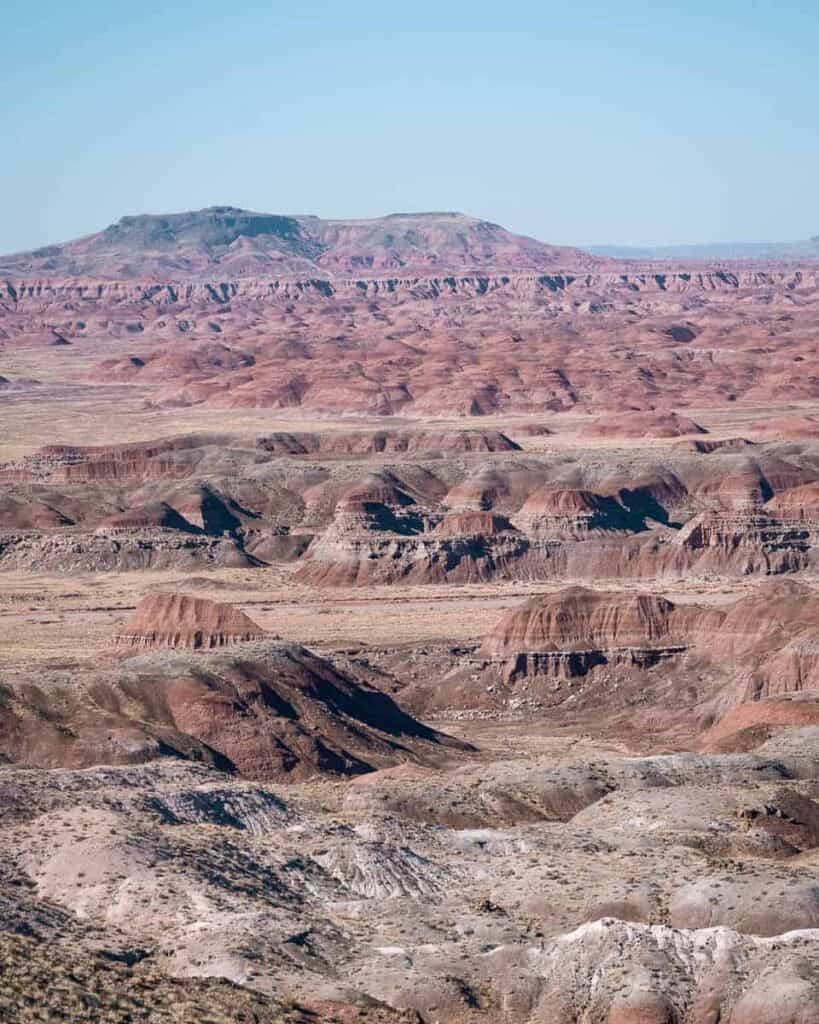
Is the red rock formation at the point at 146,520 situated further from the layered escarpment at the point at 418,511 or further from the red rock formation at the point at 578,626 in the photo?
the red rock formation at the point at 578,626

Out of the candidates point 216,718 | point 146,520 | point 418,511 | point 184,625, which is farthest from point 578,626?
point 146,520

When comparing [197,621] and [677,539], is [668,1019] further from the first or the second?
[677,539]

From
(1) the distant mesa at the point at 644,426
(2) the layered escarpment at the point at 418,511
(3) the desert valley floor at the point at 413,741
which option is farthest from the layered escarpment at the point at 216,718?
(1) the distant mesa at the point at 644,426

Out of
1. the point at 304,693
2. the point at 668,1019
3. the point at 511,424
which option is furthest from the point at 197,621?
the point at 511,424

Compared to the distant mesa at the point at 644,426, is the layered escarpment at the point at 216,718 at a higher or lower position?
higher

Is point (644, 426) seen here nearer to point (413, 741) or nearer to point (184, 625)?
point (184, 625)

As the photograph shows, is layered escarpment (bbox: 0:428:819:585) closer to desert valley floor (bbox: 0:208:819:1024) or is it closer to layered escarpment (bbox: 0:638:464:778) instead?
desert valley floor (bbox: 0:208:819:1024)

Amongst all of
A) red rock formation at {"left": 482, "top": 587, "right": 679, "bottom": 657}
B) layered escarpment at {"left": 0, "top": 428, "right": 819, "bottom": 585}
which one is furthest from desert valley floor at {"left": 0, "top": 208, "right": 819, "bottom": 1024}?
layered escarpment at {"left": 0, "top": 428, "right": 819, "bottom": 585}
